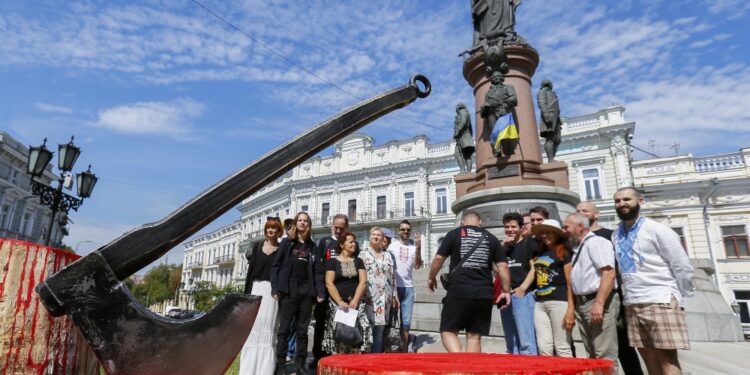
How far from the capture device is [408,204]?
36344mm

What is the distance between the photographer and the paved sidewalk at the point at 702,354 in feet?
14.0

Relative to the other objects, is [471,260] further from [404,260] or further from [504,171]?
[504,171]

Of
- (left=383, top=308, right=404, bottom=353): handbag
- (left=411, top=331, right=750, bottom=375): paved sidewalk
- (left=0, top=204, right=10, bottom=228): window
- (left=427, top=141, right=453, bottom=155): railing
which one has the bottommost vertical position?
(left=411, top=331, right=750, bottom=375): paved sidewalk

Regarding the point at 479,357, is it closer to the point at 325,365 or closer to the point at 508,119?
the point at 325,365

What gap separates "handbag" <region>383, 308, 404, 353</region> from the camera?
187 inches

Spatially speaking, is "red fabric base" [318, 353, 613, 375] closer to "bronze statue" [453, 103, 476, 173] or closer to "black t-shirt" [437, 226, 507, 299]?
"black t-shirt" [437, 226, 507, 299]

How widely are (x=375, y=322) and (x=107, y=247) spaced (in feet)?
10.6

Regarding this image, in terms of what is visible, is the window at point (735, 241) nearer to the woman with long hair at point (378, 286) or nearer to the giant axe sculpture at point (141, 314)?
the woman with long hair at point (378, 286)

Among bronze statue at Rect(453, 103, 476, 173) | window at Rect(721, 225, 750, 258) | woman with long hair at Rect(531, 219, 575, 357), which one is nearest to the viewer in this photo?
woman with long hair at Rect(531, 219, 575, 357)

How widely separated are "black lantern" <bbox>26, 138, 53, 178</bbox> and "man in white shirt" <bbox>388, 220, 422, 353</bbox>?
6.80m

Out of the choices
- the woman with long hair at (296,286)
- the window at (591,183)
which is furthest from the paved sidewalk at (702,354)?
the window at (591,183)

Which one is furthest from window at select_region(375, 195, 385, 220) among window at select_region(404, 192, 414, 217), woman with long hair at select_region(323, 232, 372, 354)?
woman with long hair at select_region(323, 232, 372, 354)

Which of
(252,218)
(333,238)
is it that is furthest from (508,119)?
(252,218)

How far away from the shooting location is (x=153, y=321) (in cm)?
165
